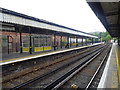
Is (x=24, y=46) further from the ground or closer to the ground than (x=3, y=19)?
closer to the ground

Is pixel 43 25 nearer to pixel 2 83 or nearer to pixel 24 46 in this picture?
pixel 24 46

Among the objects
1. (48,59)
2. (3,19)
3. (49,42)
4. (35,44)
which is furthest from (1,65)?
(49,42)

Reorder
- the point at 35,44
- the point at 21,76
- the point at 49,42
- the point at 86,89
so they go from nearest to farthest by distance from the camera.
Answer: the point at 86,89
the point at 21,76
the point at 35,44
the point at 49,42

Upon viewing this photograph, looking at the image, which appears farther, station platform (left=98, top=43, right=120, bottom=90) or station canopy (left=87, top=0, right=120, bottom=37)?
station canopy (left=87, top=0, right=120, bottom=37)

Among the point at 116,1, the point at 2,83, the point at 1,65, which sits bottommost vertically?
the point at 2,83

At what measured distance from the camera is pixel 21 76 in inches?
258

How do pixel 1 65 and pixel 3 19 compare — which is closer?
pixel 1 65

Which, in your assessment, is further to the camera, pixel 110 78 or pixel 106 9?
pixel 106 9

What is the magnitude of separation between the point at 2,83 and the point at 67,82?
12.0ft

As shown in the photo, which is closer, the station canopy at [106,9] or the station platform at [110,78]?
the station platform at [110,78]

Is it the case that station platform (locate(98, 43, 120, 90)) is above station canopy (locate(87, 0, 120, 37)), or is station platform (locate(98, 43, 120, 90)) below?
below

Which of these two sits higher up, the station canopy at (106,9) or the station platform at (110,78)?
the station canopy at (106,9)

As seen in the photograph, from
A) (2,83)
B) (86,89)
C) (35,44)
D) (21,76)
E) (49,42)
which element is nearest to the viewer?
(86,89)

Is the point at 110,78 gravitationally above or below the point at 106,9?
below
